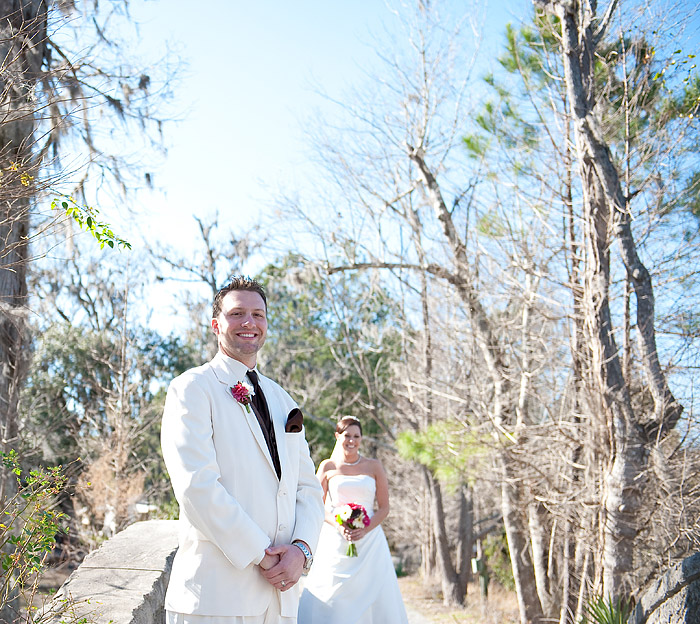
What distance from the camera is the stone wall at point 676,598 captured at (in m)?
4.31

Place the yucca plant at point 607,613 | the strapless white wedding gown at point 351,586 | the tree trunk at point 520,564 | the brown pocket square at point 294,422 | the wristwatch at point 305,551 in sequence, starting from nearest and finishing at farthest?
the wristwatch at point 305,551
the brown pocket square at point 294,422
the yucca plant at point 607,613
the strapless white wedding gown at point 351,586
the tree trunk at point 520,564

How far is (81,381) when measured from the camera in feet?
63.1

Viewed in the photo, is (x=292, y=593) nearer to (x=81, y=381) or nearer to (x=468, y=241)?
(x=468, y=241)

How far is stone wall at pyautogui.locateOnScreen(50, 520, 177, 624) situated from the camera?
9.98 ft

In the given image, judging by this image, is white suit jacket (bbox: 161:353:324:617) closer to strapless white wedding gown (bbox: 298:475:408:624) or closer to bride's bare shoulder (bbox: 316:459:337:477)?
strapless white wedding gown (bbox: 298:475:408:624)

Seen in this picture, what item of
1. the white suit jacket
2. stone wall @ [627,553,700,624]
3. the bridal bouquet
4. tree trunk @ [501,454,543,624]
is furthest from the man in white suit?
tree trunk @ [501,454,543,624]

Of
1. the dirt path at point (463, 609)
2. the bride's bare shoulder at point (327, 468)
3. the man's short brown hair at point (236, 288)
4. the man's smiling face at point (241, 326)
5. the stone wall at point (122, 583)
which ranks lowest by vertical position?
the dirt path at point (463, 609)

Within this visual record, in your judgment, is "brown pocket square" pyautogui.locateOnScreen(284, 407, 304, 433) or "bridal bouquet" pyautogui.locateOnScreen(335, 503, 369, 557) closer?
"brown pocket square" pyautogui.locateOnScreen(284, 407, 304, 433)

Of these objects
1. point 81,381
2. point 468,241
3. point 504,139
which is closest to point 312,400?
point 81,381

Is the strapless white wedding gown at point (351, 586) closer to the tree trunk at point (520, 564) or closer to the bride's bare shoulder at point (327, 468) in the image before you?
the bride's bare shoulder at point (327, 468)

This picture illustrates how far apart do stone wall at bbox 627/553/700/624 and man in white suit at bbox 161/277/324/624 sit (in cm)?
282

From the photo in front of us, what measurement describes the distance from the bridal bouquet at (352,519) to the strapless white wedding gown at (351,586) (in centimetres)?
8

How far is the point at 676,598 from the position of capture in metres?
4.47

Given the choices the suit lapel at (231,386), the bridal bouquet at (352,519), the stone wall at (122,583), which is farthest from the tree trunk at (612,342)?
the suit lapel at (231,386)
